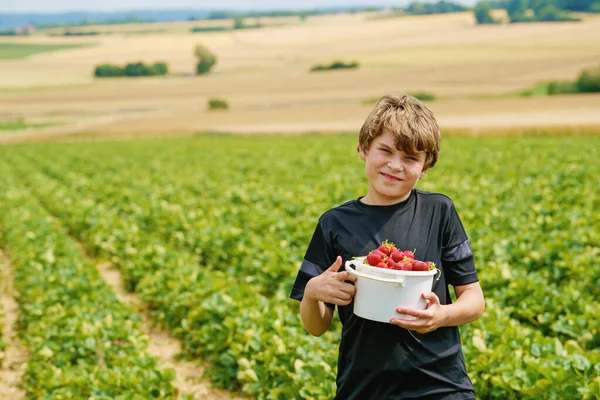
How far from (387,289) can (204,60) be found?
280 feet

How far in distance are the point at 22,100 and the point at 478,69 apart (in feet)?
143

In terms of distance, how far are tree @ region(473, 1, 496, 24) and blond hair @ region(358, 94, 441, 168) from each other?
89529mm

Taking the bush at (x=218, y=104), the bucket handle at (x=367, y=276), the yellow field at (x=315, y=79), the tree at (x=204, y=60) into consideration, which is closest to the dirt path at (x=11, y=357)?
the bucket handle at (x=367, y=276)

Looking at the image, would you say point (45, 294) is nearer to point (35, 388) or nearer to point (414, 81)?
point (35, 388)

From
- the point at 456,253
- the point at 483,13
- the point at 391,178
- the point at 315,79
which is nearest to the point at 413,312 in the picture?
the point at 456,253

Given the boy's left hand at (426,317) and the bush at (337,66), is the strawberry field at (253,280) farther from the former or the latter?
the bush at (337,66)

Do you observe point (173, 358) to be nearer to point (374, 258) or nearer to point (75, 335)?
point (75, 335)

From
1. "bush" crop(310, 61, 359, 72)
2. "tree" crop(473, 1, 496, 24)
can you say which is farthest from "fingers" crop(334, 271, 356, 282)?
"tree" crop(473, 1, 496, 24)

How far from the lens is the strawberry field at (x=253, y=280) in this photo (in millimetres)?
4988

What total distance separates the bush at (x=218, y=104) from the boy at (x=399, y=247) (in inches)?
2350

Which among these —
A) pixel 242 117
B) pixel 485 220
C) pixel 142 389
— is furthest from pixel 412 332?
pixel 242 117

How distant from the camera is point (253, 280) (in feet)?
26.6

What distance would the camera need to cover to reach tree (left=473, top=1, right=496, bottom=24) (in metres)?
87.7

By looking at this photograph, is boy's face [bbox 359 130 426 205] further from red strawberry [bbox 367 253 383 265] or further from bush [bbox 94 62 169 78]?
bush [bbox 94 62 169 78]
